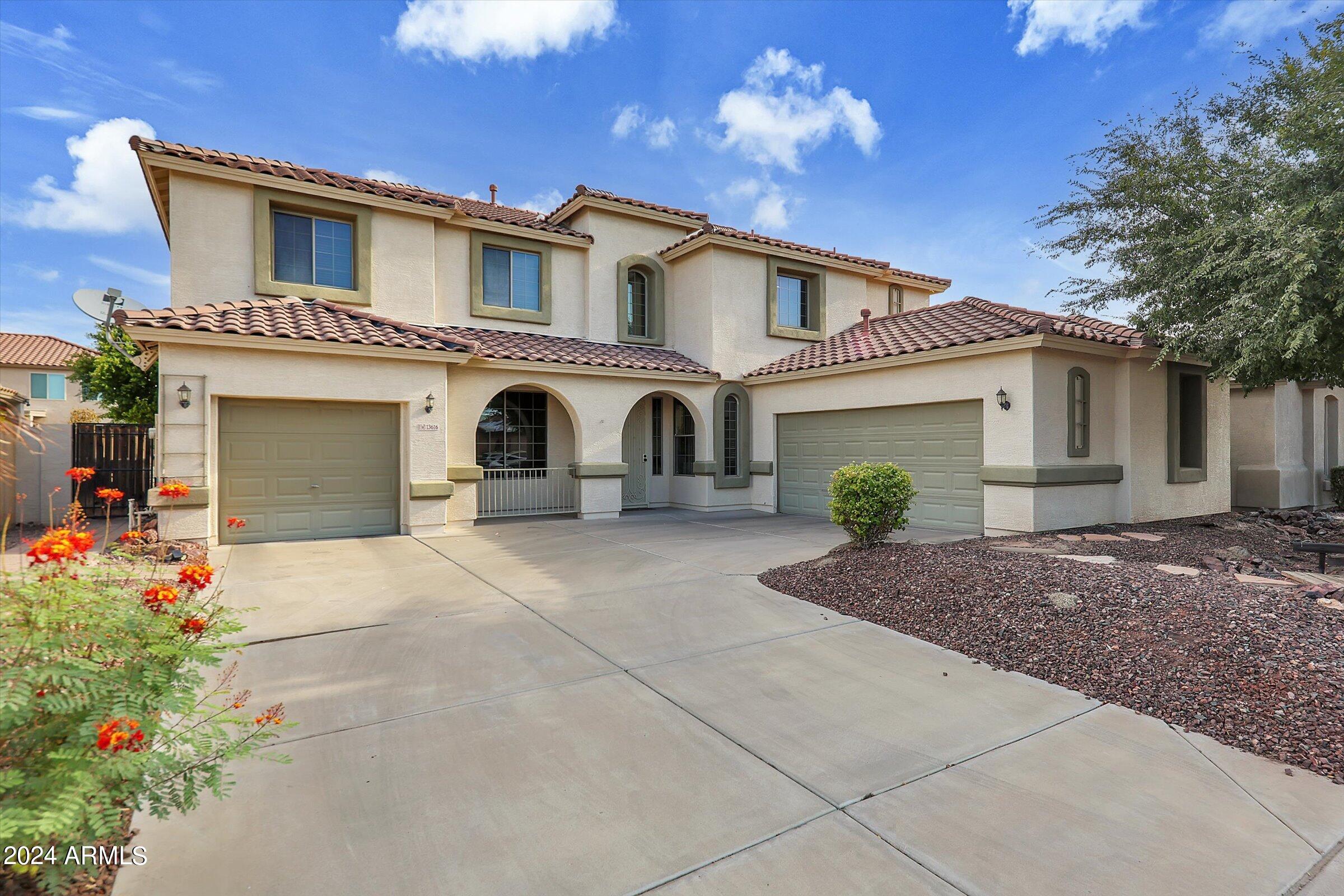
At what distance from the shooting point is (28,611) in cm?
209

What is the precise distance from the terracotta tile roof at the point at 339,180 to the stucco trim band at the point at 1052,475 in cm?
1065

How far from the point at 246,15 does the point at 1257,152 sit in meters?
16.0

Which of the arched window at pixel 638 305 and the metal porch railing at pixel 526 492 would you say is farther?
the arched window at pixel 638 305

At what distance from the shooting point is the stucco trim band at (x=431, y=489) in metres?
11.4

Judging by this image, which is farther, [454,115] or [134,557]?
[454,115]

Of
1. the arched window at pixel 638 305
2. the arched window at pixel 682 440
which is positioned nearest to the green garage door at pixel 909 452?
the arched window at pixel 682 440

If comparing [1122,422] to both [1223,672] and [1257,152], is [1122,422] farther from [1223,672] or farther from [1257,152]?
[1223,672]

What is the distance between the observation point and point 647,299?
1670 centimetres

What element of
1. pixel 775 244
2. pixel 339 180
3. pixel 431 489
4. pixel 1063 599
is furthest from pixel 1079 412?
pixel 339 180

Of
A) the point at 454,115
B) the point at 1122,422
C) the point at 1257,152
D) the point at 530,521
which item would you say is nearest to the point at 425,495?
the point at 530,521

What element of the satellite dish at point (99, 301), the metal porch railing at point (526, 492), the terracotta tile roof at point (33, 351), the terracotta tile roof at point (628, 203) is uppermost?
the terracotta tile roof at point (628, 203)

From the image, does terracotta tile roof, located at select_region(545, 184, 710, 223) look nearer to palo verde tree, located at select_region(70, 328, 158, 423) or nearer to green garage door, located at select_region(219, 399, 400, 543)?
green garage door, located at select_region(219, 399, 400, 543)

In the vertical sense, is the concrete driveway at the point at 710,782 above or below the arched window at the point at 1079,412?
below

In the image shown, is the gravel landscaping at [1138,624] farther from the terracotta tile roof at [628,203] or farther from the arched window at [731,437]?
the terracotta tile roof at [628,203]
